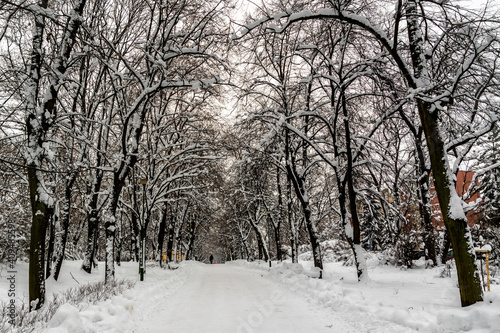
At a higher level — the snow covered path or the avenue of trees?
the avenue of trees

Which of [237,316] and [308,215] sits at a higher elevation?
[308,215]

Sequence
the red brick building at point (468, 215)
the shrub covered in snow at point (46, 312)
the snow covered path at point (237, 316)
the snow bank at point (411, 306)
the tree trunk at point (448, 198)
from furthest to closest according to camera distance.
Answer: the red brick building at point (468, 215) < the snow covered path at point (237, 316) < the tree trunk at point (448, 198) < the snow bank at point (411, 306) < the shrub covered in snow at point (46, 312)

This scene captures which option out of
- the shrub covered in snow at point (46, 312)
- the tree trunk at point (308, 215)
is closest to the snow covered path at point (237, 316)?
the shrub covered in snow at point (46, 312)

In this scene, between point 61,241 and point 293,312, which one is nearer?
point 293,312

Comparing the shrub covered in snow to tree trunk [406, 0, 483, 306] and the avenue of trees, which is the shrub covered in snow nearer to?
the avenue of trees

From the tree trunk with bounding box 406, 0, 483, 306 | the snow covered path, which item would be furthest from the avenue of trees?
the snow covered path

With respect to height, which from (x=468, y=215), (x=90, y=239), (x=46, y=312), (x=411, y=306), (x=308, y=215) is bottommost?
(x=411, y=306)

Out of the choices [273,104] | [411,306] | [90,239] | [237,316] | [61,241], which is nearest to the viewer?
[411,306]

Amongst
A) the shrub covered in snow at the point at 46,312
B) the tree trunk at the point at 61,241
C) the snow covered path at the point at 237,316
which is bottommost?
the snow covered path at the point at 237,316

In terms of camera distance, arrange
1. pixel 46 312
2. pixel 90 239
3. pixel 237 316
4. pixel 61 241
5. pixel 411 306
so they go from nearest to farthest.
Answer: pixel 46 312 → pixel 411 306 → pixel 237 316 → pixel 61 241 → pixel 90 239

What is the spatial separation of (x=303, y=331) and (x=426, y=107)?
5125 mm

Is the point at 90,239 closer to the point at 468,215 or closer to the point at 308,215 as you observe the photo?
the point at 308,215

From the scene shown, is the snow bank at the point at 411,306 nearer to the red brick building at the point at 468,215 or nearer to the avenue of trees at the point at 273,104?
the avenue of trees at the point at 273,104

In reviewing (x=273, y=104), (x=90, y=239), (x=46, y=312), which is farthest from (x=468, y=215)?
(x=46, y=312)
